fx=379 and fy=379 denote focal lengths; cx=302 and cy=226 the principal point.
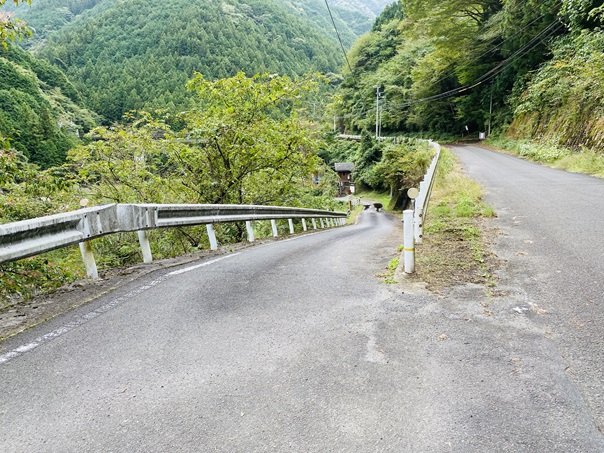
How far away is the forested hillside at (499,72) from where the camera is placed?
789 inches

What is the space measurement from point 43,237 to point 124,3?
185m

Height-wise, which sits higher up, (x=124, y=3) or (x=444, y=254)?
(x=124, y=3)

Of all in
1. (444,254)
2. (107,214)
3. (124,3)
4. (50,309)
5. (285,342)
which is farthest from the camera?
(124,3)

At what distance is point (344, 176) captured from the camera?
6656 centimetres

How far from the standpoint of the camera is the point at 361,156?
56.9m

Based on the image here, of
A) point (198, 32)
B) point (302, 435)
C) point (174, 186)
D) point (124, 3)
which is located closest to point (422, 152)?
point (174, 186)

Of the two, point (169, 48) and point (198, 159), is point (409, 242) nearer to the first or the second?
point (198, 159)

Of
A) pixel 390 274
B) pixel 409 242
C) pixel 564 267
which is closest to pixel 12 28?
pixel 409 242

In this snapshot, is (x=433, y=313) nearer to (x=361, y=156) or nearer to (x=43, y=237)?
(x=43, y=237)

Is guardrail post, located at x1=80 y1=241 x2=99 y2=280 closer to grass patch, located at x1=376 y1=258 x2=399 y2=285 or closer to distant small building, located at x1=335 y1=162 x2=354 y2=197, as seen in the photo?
grass patch, located at x1=376 y1=258 x2=399 y2=285

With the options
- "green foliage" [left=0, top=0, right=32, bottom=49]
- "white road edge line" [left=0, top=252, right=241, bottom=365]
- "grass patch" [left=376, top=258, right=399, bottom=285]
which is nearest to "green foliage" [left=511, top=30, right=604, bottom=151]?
"grass patch" [left=376, top=258, right=399, bottom=285]

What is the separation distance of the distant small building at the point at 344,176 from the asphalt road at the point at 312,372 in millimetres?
60031

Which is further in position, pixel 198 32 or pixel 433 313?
pixel 198 32

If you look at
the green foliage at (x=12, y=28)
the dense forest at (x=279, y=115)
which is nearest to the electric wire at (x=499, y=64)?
the dense forest at (x=279, y=115)
